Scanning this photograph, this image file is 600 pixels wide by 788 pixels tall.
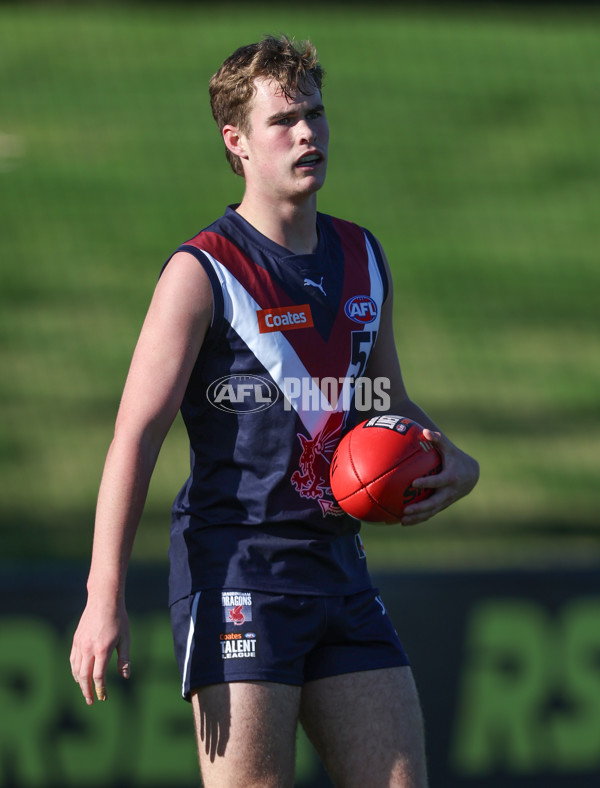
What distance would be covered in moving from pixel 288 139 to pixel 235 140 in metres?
0.19

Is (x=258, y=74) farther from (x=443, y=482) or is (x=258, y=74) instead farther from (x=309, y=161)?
(x=443, y=482)

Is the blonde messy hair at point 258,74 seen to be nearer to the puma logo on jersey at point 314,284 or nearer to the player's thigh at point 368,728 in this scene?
the puma logo on jersey at point 314,284

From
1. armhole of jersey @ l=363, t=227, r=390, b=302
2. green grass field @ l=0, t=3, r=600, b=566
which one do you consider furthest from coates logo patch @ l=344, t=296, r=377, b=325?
green grass field @ l=0, t=3, r=600, b=566

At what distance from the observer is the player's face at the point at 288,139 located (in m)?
3.06

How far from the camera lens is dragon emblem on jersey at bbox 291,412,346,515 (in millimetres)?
3076

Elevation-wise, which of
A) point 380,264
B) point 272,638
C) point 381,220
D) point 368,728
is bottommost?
point 368,728

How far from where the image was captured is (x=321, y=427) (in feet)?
10.2

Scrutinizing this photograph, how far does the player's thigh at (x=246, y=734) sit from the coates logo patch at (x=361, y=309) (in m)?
0.97

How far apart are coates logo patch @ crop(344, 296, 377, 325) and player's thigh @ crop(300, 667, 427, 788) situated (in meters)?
0.92

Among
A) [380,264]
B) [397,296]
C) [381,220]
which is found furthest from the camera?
[381,220]

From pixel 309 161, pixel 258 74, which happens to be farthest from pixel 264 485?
pixel 258 74

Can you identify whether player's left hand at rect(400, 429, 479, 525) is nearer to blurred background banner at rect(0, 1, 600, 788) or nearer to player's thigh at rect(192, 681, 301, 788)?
player's thigh at rect(192, 681, 301, 788)

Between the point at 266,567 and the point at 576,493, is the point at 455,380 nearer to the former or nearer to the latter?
the point at 576,493

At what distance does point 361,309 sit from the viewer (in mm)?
3215
